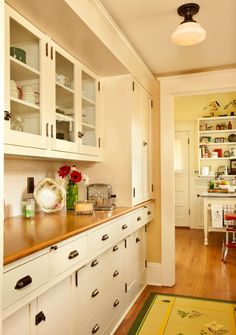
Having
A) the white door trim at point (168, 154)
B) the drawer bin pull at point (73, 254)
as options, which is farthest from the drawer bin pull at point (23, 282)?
the white door trim at point (168, 154)

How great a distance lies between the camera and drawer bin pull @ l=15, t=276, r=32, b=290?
3.93 feet

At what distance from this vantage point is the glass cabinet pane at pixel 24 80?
5.55 feet

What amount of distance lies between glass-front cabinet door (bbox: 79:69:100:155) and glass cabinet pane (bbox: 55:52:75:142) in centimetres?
17

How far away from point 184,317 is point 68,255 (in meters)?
1.53

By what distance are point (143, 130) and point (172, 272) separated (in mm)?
1587

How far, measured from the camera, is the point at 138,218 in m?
2.92

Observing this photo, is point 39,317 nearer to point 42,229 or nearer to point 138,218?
point 42,229

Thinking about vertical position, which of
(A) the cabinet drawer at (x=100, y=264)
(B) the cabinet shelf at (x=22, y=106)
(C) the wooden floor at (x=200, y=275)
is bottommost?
(C) the wooden floor at (x=200, y=275)

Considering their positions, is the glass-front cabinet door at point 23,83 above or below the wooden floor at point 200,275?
above

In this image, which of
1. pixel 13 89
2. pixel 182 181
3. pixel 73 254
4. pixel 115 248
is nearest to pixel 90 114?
pixel 13 89

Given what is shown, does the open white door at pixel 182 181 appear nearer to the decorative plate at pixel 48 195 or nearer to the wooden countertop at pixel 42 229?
the wooden countertop at pixel 42 229

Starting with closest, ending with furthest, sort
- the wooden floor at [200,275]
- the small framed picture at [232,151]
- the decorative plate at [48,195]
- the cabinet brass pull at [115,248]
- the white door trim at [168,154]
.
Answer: the decorative plate at [48,195] < the cabinet brass pull at [115,248] < the wooden floor at [200,275] < the white door trim at [168,154] < the small framed picture at [232,151]

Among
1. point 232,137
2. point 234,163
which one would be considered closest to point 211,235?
point 234,163

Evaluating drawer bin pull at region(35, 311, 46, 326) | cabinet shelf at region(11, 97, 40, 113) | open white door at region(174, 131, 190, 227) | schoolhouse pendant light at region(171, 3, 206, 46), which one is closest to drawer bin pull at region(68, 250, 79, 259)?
drawer bin pull at region(35, 311, 46, 326)
